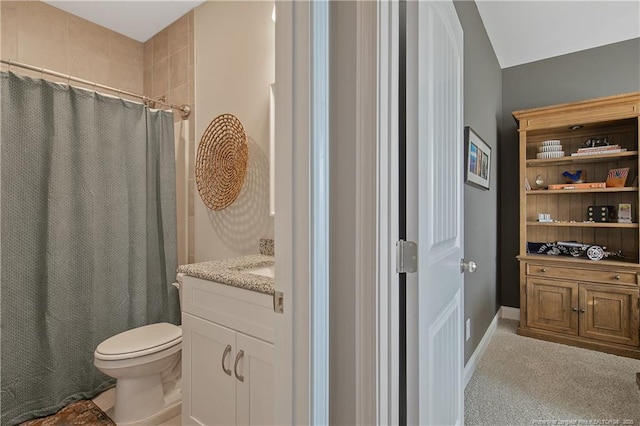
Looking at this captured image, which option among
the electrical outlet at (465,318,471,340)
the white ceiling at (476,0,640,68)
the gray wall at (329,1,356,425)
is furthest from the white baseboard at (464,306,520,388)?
the white ceiling at (476,0,640,68)

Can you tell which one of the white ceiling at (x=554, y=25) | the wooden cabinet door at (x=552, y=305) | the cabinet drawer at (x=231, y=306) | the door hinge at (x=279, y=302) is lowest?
the wooden cabinet door at (x=552, y=305)

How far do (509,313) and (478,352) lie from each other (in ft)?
3.89

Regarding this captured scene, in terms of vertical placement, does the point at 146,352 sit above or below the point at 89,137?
below

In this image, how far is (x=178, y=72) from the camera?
8.36 feet

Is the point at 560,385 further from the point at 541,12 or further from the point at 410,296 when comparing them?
the point at 541,12

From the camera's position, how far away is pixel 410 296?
0.87 metres

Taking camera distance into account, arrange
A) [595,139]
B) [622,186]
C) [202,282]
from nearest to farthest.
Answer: [202,282] → [622,186] → [595,139]

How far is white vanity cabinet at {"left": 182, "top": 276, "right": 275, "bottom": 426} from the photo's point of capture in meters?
1.20

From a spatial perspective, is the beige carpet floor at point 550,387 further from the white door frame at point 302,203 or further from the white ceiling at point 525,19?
the white ceiling at point 525,19

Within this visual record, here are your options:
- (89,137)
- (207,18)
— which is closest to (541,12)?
(207,18)

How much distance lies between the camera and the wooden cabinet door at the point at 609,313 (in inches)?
92.6

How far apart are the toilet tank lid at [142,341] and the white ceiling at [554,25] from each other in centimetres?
292

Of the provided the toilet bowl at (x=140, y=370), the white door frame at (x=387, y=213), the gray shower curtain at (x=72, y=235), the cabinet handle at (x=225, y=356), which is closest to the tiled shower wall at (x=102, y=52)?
the gray shower curtain at (x=72, y=235)

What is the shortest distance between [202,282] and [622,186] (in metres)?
3.17
